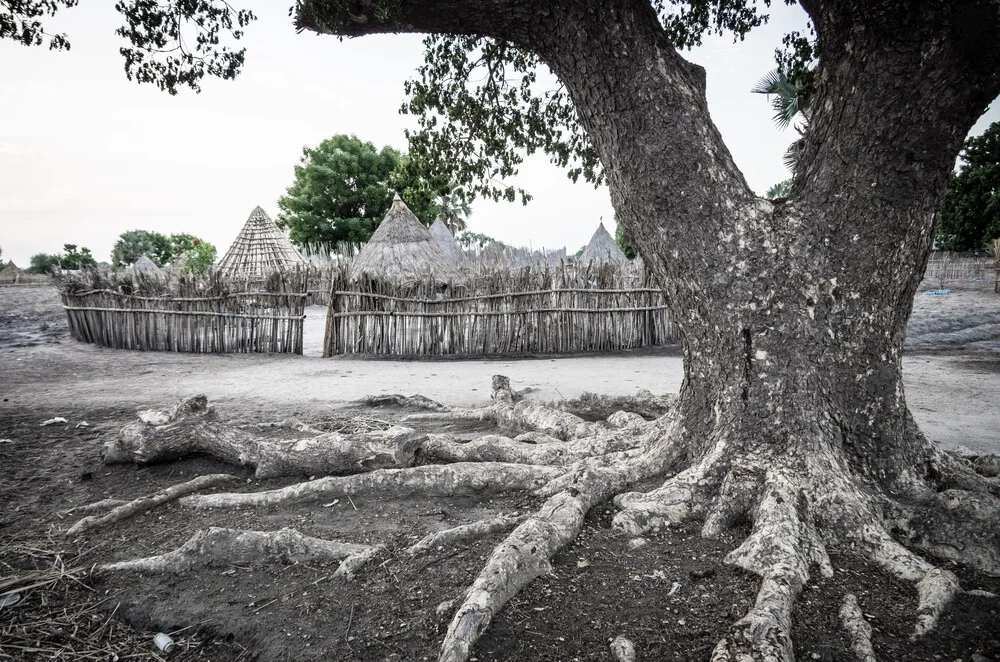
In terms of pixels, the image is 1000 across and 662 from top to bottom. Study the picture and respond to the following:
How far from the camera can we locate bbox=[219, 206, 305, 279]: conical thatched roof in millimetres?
16641

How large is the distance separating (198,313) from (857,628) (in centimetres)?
1131

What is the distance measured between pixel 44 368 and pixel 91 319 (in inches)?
143

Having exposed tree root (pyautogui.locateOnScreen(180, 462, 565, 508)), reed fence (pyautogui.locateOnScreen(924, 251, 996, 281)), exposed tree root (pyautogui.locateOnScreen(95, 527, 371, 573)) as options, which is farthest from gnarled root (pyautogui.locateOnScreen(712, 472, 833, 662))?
reed fence (pyautogui.locateOnScreen(924, 251, 996, 281))

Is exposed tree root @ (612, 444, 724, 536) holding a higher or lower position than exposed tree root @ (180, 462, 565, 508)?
higher

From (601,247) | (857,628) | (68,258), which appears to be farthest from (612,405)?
(68,258)

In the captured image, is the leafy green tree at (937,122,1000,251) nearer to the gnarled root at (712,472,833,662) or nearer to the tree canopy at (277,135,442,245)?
the tree canopy at (277,135,442,245)

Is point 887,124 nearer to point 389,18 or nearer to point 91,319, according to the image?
point 389,18

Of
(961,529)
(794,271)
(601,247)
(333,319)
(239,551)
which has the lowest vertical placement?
(239,551)

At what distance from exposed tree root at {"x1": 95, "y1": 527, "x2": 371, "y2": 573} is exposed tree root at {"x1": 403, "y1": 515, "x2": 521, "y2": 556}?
24 cm

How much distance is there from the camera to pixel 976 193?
25750 millimetres

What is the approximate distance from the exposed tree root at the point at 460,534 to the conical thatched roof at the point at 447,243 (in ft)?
55.7

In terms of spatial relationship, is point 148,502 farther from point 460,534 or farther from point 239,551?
point 460,534

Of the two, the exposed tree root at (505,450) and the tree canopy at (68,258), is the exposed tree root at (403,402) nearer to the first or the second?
the exposed tree root at (505,450)

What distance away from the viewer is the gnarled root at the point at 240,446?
371cm
